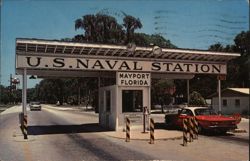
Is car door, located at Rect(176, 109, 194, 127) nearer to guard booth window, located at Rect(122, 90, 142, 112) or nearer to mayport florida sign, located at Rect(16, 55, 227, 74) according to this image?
guard booth window, located at Rect(122, 90, 142, 112)

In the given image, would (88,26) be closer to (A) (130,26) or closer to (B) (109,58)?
(A) (130,26)

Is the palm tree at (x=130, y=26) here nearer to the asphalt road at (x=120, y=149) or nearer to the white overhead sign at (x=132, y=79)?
the white overhead sign at (x=132, y=79)

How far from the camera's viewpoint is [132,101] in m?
23.7

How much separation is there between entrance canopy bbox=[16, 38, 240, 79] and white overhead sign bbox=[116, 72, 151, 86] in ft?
0.76

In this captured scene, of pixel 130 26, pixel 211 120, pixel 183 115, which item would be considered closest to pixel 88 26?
pixel 130 26

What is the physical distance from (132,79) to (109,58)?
5.68 ft

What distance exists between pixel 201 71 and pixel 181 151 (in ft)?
37.0

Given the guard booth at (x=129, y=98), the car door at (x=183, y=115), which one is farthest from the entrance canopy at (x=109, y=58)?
the car door at (x=183, y=115)

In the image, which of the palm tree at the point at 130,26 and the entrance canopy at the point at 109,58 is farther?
the palm tree at the point at 130,26

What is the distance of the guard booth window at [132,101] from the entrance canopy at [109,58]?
131 centimetres

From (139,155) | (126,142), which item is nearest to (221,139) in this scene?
(126,142)

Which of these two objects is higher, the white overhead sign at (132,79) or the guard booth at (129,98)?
the white overhead sign at (132,79)

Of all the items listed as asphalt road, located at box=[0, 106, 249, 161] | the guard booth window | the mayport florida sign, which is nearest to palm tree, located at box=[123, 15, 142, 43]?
the mayport florida sign

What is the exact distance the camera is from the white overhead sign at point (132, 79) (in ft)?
75.8
